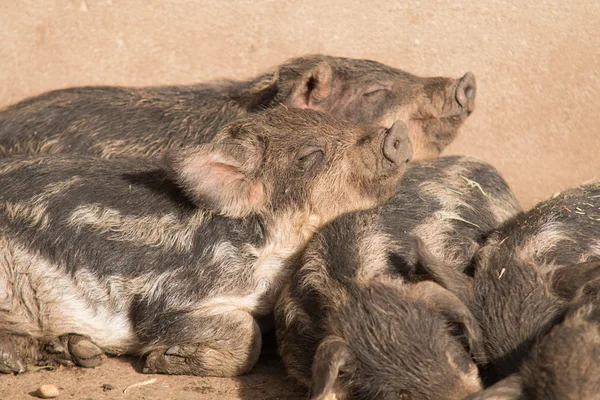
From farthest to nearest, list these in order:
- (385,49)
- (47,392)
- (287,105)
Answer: (385,49), (287,105), (47,392)

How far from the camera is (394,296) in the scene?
433 cm

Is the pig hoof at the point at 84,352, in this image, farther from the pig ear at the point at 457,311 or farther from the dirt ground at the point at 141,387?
the pig ear at the point at 457,311

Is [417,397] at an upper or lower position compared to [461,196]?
lower

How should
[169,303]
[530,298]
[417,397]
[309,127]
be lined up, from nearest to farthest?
[417,397] → [530,298] → [169,303] → [309,127]

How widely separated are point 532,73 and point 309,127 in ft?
8.97

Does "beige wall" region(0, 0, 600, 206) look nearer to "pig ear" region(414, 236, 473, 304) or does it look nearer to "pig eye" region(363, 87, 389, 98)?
"pig eye" region(363, 87, 389, 98)

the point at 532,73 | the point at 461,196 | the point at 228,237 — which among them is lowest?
the point at 228,237

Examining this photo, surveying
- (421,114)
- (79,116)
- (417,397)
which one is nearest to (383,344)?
(417,397)

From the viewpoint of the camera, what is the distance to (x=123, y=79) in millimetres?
7496

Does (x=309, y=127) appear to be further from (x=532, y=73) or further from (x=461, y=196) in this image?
(x=532, y=73)

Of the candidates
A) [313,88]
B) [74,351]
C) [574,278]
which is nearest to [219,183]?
[74,351]

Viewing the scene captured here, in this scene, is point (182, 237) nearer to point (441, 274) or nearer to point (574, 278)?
point (441, 274)

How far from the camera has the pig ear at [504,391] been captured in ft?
12.4

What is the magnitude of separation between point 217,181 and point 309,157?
0.59 m
